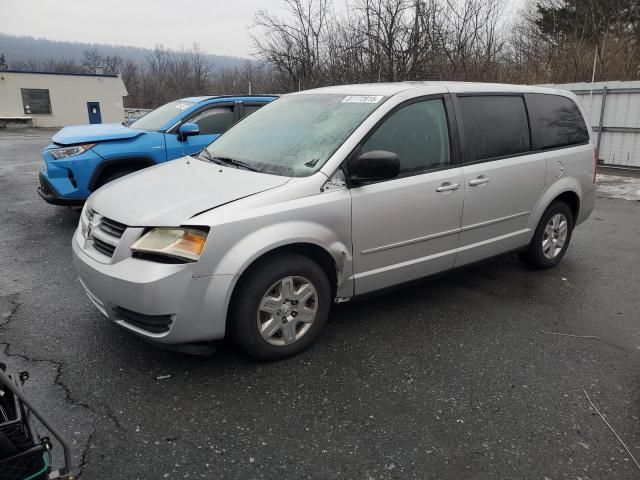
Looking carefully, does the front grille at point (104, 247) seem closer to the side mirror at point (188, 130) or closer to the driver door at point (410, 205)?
the driver door at point (410, 205)

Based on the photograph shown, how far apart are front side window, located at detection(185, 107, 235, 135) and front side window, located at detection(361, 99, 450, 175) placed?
3988 millimetres

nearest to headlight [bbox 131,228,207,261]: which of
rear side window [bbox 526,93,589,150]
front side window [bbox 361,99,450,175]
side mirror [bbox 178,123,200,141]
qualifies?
front side window [bbox 361,99,450,175]

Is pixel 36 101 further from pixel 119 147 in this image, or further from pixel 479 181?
pixel 479 181

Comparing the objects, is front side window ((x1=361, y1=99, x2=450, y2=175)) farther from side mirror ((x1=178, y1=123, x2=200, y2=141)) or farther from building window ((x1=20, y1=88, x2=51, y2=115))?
building window ((x1=20, y1=88, x2=51, y2=115))

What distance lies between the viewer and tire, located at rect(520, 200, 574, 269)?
16.0 ft

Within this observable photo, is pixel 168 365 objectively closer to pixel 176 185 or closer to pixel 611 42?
pixel 176 185

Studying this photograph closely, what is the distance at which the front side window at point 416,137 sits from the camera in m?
3.61

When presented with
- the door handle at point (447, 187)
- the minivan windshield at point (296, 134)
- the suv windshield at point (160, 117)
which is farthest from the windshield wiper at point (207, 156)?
the suv windshield at point (160, 117)

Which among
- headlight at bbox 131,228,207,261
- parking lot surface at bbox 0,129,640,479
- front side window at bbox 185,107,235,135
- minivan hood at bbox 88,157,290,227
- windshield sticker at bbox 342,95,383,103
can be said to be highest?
windshield sticker at bbox 342,95,383,103

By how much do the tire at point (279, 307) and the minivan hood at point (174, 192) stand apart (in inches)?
18.7

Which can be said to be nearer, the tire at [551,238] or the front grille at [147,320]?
the front grille at [147,320]

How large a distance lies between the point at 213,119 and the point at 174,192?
4.25 metres

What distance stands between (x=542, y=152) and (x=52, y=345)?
428 cm

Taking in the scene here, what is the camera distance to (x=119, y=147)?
6.30 m
